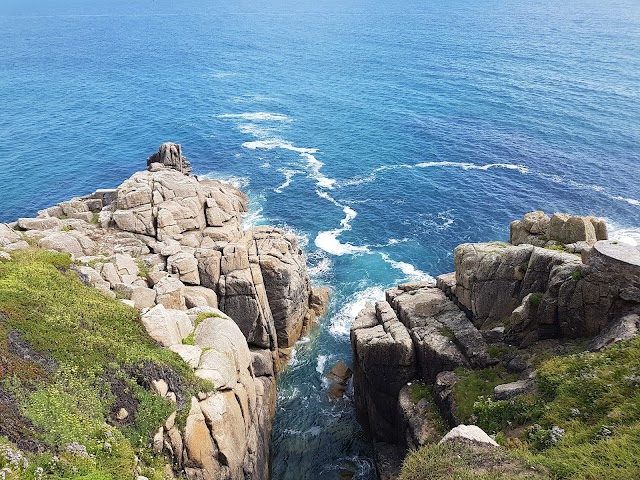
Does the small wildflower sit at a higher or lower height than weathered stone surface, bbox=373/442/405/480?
higher

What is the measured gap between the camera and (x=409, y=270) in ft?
224

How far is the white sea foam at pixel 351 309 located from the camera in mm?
→ 58750

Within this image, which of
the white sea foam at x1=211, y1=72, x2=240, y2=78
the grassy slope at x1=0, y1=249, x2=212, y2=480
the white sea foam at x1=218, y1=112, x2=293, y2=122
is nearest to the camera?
the grassy slope at x1=0, y1=249, x2=212, y2=480

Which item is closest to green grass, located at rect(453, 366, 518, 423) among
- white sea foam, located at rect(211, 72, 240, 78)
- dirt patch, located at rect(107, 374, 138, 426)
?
dirt patch, located at rect(107, 374, 138, 426)

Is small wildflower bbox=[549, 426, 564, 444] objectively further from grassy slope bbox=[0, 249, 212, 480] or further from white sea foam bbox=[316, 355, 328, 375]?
white sea foam bbox=[316, 355, 328, 375]

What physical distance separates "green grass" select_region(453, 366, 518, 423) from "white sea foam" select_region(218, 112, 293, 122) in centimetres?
9377

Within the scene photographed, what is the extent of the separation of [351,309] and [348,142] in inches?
2121

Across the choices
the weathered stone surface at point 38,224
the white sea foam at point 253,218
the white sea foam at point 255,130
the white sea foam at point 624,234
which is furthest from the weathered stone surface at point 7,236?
the white sea foam at point 255,130

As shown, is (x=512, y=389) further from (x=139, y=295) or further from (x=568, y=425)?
(x=139, y=295)

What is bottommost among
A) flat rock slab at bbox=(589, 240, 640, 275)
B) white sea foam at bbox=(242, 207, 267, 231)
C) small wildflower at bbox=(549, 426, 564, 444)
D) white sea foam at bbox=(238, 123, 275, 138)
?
white sea foam at bbox=(242, 207, 267, 231)

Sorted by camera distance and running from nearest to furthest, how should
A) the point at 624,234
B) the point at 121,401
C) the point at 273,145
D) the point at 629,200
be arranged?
1. the point at 121,401
2. the point at 624,234
3. the point at 629,200
4. the point at 273,145

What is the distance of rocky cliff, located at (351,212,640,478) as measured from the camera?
33.3 meters

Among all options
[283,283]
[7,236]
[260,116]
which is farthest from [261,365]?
[260,116]

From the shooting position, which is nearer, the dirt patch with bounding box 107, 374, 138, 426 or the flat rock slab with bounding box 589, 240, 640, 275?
the dirt patch with bounding box 107, 374, 138, 426
